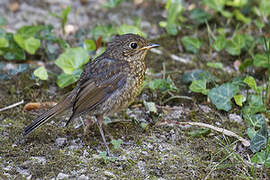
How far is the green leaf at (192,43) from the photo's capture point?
6066 mm

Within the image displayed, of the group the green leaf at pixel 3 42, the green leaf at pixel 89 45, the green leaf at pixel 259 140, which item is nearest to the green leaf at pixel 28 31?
the green leaf at pixel 3 42

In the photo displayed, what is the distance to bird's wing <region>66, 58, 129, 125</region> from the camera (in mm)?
4434

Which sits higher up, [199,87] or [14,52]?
[14,52]

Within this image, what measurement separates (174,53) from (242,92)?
1.31m

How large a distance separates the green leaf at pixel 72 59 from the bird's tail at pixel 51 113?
2.62ft

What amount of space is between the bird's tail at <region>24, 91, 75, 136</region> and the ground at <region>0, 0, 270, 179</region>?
7.2 inches

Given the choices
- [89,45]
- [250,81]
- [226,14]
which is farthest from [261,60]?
[89,45]

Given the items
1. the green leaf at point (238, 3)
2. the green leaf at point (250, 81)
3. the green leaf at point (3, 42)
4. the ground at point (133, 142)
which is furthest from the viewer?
the green leaf at point (238, 3)

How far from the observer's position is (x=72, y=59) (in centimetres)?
537

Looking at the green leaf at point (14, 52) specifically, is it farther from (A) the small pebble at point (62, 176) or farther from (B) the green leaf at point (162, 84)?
(A) the small pebble at point (62, 176)

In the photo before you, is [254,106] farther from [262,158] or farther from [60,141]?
[60,141]

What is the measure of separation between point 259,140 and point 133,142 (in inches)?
50.4

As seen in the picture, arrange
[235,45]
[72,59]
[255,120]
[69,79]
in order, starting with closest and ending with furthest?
1. [255,120]
2. [69,79]
3. [72,59]
4. [235,45]

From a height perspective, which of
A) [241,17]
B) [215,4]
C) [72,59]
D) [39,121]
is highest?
[215,4]
